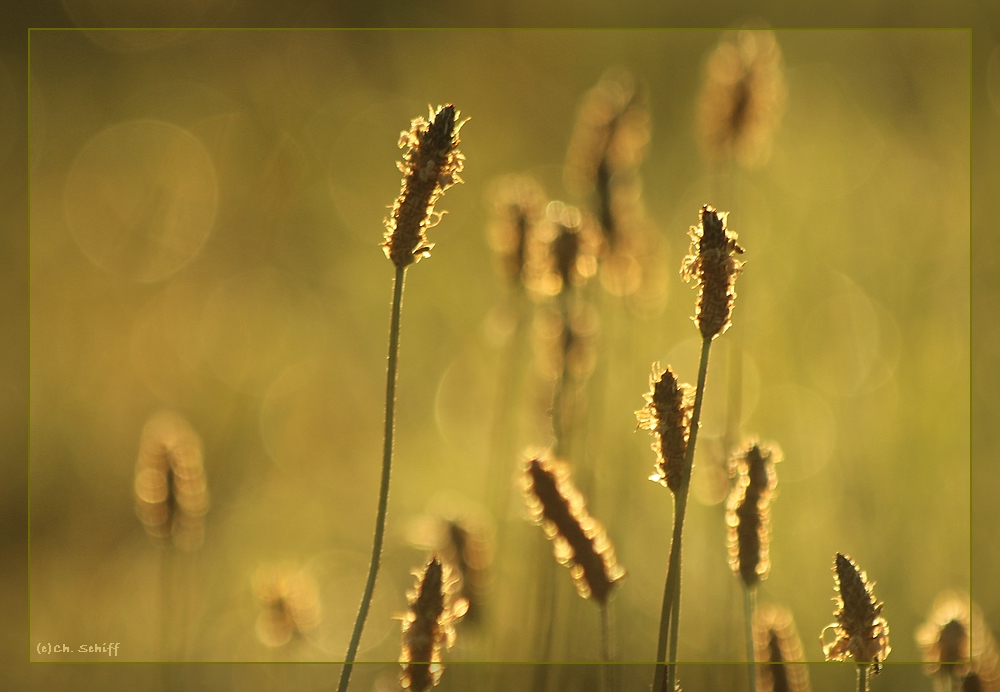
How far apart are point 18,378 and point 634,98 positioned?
3129 mm

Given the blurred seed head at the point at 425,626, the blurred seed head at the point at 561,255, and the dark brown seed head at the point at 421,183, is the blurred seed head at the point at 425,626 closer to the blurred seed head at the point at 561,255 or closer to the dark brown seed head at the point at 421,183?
the dark brown seed head at the point at 421,183

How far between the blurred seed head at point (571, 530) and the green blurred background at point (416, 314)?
0.74 metres

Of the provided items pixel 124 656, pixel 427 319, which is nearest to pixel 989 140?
pixel 427 319

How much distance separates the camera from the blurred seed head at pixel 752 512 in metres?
0.97

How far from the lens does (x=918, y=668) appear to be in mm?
1814

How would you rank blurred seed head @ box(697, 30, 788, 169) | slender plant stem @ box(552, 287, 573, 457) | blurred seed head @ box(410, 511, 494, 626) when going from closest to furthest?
blurred seed head @ box(410, 511, 494, 626) → slender plant stem @ box(552, 287, 573, 457) → blurred seed head @ box(697, 30, 788, 169)

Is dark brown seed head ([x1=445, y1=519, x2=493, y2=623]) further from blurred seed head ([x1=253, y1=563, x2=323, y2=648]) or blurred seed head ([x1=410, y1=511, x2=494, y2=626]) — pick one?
blurred seed head ([x1=253, y1=563, x2=323, y2=648])

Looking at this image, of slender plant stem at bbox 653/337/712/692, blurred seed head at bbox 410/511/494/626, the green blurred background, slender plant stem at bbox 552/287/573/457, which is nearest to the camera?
slender plant stem at bbox 653/337/712/692

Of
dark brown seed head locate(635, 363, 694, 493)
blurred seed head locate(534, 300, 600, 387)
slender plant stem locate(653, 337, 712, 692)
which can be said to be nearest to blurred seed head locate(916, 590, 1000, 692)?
slender plant stem locate(653, 337, 712, 692)

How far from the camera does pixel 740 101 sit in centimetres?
185

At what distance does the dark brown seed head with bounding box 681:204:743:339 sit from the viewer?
2.76ft

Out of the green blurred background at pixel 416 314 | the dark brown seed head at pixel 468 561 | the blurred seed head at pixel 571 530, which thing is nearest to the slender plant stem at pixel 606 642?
the blurred seed head at pixel 571 530

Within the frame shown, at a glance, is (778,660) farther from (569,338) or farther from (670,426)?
(569,338)

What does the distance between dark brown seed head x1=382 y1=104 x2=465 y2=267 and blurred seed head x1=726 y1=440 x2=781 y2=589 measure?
0.46 meters
